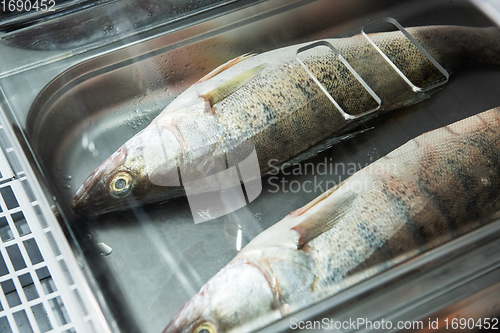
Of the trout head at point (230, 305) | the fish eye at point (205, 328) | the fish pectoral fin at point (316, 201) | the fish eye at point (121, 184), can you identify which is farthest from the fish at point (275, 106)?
the fish eye at point (205, 328)

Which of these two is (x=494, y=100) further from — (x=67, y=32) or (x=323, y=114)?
(x=67, y=32)

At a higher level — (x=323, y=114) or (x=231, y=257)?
(x=323, y=114)

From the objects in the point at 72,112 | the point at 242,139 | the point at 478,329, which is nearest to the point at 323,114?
the point at 242,139

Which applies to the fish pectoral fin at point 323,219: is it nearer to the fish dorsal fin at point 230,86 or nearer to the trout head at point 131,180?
the trout head at point 131,180

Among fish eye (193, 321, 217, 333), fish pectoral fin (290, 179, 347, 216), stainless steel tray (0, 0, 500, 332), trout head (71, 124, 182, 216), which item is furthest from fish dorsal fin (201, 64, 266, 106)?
fish eye (193, 321, 217, 333)

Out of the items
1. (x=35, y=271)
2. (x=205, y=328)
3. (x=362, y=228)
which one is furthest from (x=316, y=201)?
(x=35, y=271)

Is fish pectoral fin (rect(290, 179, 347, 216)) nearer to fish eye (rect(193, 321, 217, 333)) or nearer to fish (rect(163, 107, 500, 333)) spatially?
fish (rect(163, 107, 500, 333))

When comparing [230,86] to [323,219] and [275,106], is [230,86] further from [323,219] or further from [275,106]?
[323,219]
